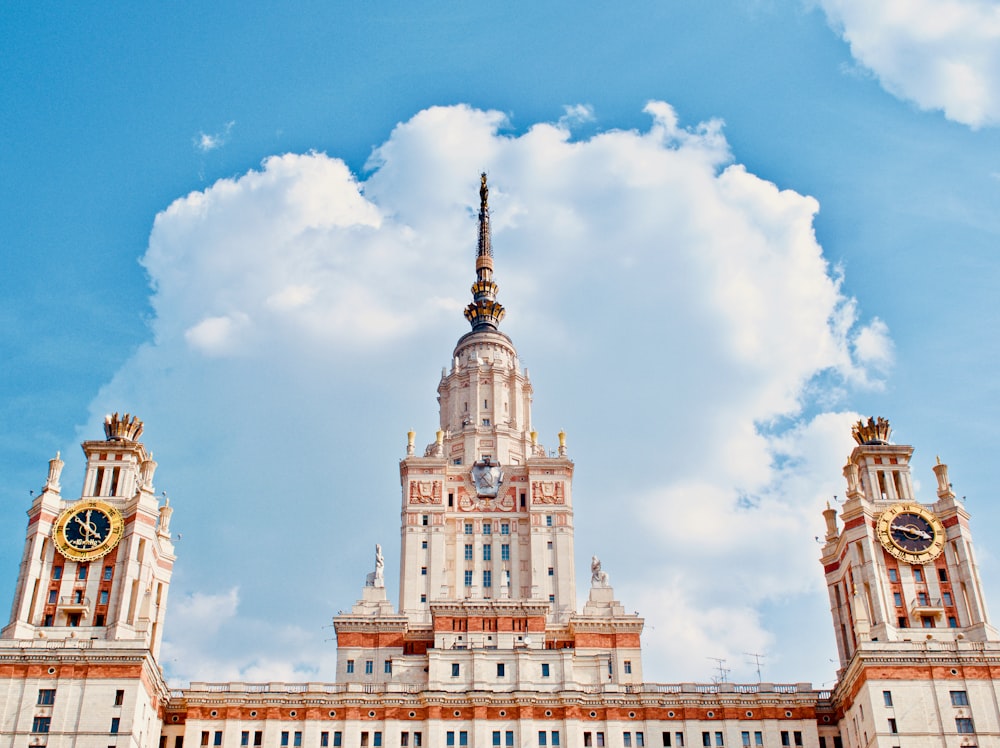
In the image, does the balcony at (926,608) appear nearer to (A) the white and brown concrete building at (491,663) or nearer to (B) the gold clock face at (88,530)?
(A) the white and brown concrete building at (491,663)

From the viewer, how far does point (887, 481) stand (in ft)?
388

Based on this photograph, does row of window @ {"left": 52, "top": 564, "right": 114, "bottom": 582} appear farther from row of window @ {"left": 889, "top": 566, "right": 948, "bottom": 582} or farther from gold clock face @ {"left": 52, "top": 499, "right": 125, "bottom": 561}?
row of window @ {"left": 889, "top": 566, "right": 948, "bottom": 582}

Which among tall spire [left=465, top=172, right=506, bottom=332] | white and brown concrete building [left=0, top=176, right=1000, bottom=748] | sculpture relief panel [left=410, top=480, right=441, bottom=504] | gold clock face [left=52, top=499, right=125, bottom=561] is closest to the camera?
white and brown concrete building [left=0, top=176, right=1000, bottom=748]

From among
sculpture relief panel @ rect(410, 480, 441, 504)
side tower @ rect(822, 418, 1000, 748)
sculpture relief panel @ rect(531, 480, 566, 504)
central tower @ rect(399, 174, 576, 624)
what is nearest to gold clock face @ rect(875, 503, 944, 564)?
side tower @ rect(822, 418, 1000, 748)

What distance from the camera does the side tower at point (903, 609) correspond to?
102875 millimetres

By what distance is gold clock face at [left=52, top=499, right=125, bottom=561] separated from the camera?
111 metres

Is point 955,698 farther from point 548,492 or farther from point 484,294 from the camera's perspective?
point 484,294

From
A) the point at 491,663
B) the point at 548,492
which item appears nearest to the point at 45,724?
the point at 491,663

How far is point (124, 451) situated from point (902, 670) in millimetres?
72963

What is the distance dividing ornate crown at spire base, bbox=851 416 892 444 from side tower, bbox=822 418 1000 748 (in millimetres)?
Result: 99

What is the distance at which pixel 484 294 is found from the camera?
167 metres

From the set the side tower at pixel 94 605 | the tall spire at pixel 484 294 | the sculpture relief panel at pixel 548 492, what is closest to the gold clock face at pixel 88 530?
the side tower at pixel 94 605

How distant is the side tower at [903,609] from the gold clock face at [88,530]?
6675cm

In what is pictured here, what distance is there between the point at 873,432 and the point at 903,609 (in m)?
19.1
